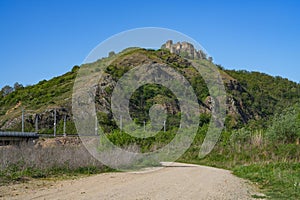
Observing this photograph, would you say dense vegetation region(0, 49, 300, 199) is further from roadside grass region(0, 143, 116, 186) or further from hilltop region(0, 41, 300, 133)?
roadside grass region(0, 143, 116, 186)

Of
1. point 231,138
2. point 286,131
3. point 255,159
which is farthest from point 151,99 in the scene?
point 255,159

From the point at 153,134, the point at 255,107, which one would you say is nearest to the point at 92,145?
the point at 153,134

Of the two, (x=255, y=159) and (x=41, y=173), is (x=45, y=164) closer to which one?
(x=41, y=173)

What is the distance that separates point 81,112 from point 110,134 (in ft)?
32.2

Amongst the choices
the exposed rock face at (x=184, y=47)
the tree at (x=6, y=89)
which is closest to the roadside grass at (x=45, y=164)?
the exposed rock face at (x=184, y=47)

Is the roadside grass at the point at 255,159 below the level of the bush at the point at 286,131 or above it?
below

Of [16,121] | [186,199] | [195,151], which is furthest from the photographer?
[16,121]

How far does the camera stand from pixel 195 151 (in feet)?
113

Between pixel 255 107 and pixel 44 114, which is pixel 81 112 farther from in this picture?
pixel 255 107

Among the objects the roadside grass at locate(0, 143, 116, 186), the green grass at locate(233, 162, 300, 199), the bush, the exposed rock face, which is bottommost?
the green grass at locate(233, 162, 300, 199)

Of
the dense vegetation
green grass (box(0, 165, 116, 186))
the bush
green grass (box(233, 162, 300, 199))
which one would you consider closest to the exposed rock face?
the dense vegetation

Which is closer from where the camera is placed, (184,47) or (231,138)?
(184,47)

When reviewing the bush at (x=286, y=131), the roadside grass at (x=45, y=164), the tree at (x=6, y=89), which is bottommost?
the roadside grass at (x=45, y=164)

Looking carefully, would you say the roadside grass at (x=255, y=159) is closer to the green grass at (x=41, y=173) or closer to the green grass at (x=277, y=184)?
the green grass at (x=277, y=184)
